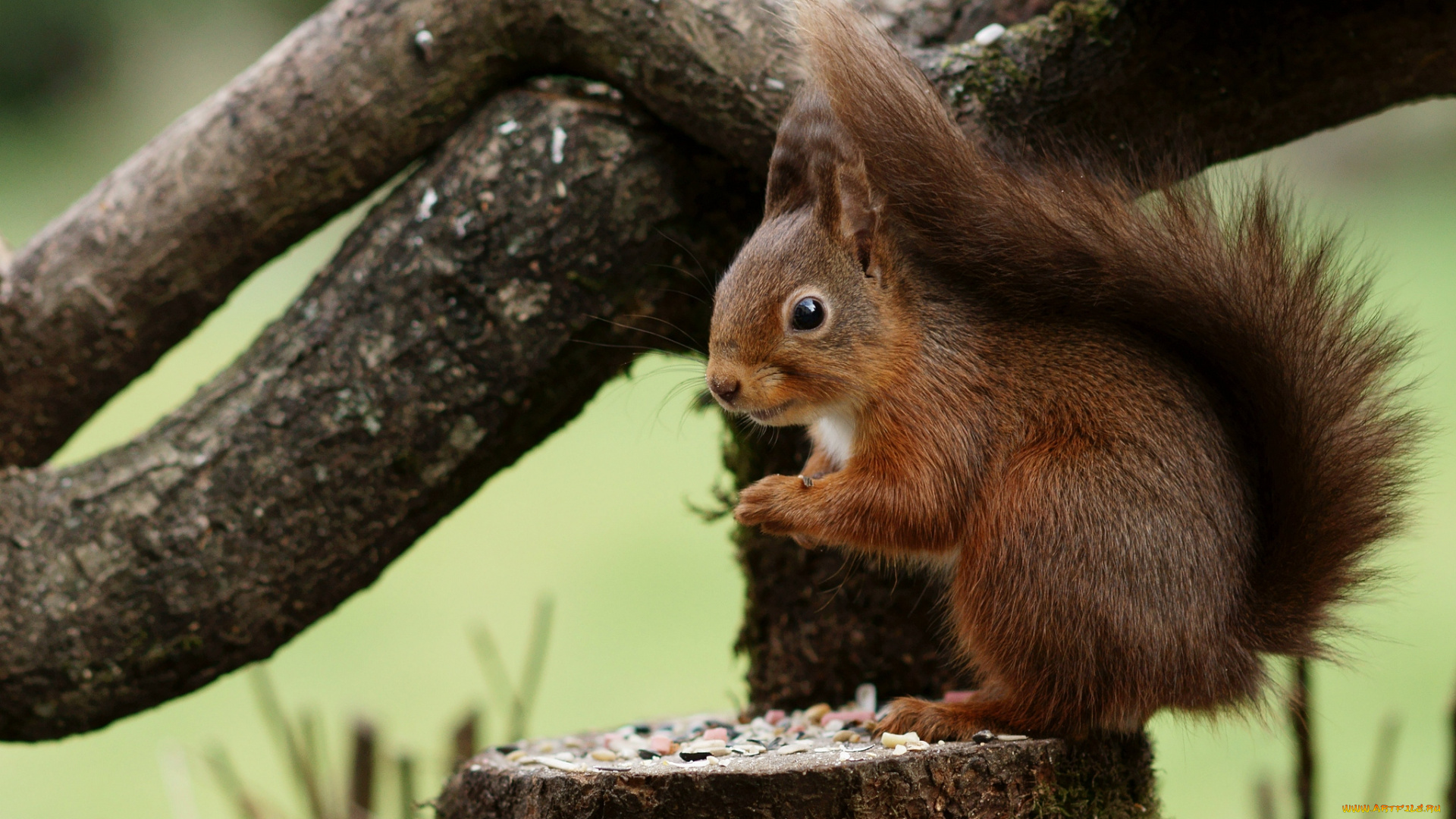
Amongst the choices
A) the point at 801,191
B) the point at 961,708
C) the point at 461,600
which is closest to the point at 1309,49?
the point at 801,191

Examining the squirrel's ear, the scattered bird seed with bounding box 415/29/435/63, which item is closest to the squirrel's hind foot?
the squirrel's ear

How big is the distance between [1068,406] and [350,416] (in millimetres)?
963

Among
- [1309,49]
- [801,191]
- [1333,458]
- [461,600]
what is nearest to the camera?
[1333,458]

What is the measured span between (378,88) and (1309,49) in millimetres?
1290

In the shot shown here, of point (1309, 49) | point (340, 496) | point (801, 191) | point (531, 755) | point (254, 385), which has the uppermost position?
point (1309, 49)

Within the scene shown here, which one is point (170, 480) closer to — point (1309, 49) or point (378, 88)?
point (378, 88)

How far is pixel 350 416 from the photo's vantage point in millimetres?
1495

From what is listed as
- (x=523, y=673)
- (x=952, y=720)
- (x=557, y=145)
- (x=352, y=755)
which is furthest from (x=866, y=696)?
(x=352, y=755)

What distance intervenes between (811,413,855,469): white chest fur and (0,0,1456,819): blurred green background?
0.19 metres

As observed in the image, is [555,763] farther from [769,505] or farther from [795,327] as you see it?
[795,327]

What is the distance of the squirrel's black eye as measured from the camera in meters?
1.16

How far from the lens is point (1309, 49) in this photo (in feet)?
4.70

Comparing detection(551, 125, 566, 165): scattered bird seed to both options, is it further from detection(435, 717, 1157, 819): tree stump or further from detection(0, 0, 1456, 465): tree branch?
detection(435, 717, 1157, 819): tree stump

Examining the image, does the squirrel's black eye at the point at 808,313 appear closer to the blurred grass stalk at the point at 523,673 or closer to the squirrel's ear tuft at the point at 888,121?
the squirrel's ear tuft at the point at 888,121
